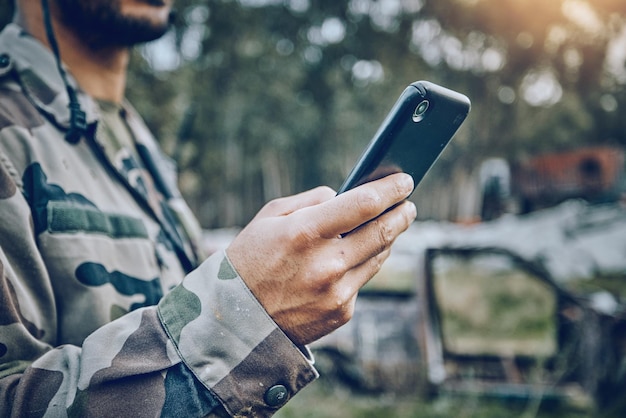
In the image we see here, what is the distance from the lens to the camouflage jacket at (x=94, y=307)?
874mm

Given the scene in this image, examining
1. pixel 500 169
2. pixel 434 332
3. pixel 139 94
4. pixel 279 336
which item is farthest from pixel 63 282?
pixel 500 169

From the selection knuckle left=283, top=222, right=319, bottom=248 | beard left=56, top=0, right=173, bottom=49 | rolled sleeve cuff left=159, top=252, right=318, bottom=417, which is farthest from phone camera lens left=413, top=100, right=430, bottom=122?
beard left=56, top=0, right=173, bottom=49

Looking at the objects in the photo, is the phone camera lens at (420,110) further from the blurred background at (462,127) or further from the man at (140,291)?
the blurred background at (462,127)

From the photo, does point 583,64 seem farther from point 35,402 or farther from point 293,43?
point 35,402

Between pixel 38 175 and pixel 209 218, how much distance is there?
2611 cm

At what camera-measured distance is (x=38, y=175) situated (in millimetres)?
1124

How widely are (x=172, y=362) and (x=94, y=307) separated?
323 millimetres

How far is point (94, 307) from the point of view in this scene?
1.10m

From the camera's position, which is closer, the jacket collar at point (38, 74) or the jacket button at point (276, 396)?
the jacket button at point (276, 396)

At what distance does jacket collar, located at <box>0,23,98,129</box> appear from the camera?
1.29 m

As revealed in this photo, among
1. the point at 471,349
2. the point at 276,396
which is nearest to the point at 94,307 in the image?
the point at 276,396

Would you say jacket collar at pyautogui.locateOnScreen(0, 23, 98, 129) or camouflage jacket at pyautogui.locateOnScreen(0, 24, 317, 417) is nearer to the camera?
camouflage jacket at pyautogui.locateOnScreen(0, 24, 317, 417)

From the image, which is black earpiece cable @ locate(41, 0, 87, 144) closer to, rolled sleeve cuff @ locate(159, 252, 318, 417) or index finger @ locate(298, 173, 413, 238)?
rolled sleeve cuff @ locate(159, 252, 318, 417)

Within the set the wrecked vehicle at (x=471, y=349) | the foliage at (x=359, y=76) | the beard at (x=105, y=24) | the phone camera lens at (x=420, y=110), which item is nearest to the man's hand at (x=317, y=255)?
the phone camera lens at (x=420, y=110)
